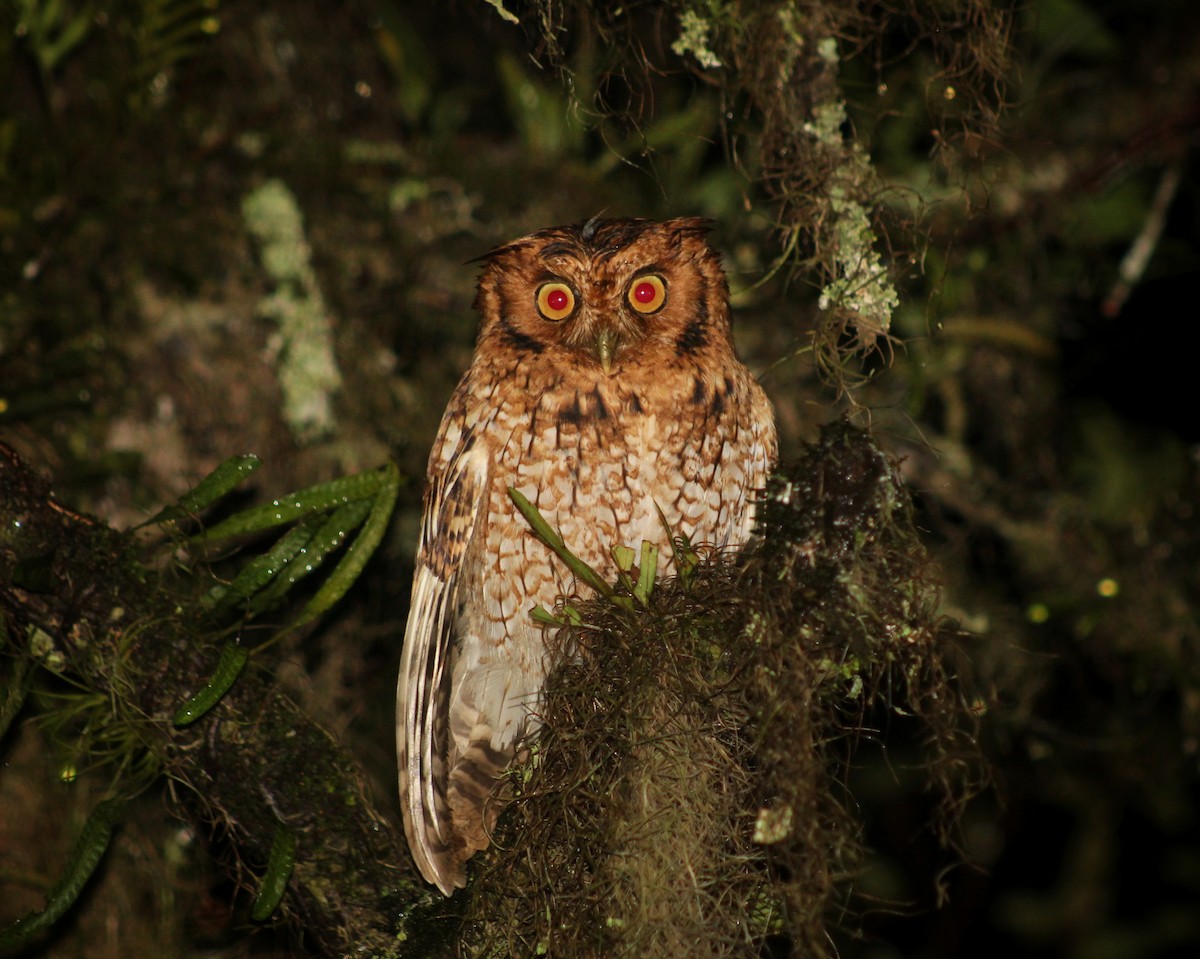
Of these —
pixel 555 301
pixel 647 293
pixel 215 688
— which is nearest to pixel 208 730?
pixel 215 688

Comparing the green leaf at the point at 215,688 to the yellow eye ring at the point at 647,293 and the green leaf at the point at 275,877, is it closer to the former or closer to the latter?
the green leaf at the point at 275,877

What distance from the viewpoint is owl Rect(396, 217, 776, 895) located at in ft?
6.59

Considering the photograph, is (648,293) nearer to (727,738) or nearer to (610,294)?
(610,294)

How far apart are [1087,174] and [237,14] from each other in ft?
9.36

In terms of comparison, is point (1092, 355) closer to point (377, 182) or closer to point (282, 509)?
point (377, 182)

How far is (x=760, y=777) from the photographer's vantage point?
1457mm

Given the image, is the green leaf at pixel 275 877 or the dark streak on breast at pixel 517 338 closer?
the green leaf at pixel 275 877

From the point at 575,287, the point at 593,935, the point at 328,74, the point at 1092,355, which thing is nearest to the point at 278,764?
the point at 593,935

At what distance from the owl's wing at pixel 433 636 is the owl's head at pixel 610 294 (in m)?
0.29

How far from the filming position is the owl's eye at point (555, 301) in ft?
6.72

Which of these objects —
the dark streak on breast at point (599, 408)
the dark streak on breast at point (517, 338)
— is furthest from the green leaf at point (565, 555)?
the dark streak on breast at point (517, 338)

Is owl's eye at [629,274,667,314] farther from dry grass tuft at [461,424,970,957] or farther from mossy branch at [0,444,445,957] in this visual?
mossy branch at [0,444,445,957]

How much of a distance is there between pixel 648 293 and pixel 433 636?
0.83m

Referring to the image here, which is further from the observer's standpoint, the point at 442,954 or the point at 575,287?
the point at 575,287
